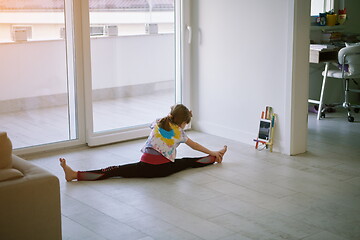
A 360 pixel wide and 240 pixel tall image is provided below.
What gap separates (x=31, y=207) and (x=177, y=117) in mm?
1747

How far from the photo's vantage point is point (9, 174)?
2.95m

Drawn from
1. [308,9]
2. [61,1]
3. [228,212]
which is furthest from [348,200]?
[61,1]

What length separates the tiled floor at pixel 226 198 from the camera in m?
3.42

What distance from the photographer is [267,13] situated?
5.10 m

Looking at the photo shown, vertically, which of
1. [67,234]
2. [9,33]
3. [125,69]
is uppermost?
[9,33]

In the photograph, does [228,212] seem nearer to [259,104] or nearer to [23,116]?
[259,104]

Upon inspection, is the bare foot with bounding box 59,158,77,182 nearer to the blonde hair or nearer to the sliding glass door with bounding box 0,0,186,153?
the blonde hair

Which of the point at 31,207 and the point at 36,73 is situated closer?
the point at 31,207

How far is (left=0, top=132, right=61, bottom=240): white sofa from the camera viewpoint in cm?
289

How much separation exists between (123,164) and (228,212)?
133 centimetres

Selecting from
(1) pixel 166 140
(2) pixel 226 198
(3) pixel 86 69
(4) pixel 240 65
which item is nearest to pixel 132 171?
(1) pixel 166 140

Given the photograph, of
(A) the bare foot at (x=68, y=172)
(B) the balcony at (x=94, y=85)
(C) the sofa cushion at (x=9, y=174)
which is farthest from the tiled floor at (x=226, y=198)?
(C) the sofa cushion at (x=9, y=174)

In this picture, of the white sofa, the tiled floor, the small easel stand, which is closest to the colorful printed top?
the tiled floor

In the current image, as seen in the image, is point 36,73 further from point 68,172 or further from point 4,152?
point 4,152
